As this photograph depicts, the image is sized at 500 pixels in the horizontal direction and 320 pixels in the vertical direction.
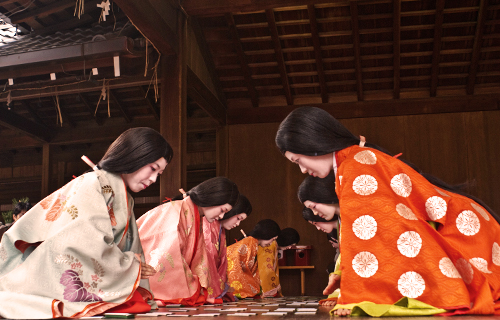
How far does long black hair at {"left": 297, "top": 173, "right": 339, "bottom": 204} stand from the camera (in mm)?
3312

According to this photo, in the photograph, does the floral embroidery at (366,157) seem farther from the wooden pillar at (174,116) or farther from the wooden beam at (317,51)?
the wooden beam at (317,51)

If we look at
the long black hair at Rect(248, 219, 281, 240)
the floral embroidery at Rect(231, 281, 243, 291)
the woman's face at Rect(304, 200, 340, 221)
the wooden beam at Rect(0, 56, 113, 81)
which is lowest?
the floral embroidery at Rect(231, 281, 243, 291)

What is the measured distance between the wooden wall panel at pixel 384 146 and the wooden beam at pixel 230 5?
2739 millimetres

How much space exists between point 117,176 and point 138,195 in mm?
7061

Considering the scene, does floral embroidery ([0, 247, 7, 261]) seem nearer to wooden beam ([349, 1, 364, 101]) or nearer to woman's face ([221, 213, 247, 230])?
woman's face ([221, 213, 247, 230])

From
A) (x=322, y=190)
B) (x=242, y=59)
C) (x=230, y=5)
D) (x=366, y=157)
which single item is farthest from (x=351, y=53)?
(x=366, y=157)

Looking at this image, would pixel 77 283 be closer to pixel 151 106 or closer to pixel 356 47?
pixel 356 47

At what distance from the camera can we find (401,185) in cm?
211

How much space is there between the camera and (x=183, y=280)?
3.55 meters

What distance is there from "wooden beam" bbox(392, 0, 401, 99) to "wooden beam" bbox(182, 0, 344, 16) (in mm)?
982

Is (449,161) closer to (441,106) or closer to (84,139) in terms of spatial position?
(441,106)

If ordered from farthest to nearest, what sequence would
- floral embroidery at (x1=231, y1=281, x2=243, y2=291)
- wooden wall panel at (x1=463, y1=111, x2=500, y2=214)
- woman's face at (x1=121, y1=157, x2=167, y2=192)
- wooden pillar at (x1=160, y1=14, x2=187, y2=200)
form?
wooden wall panel at (x1=463, y1=111, x2=500, y2=214)
floral embroidery at (x1=231, y1=281, x2=243, y2=291)
wooden pillar at (x1=160, y1=14, x2=187, y2=200)
woman's face at (x1=121, y1=157, x2=167, y2=192)

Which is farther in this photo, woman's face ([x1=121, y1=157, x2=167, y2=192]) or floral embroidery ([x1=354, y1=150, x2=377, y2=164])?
woman's face ([x1=121, y1=157, x2=167, y2=192])

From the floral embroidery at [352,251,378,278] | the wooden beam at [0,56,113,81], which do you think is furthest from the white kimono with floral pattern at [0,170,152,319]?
the wooden beam at [0,56,113,81]
